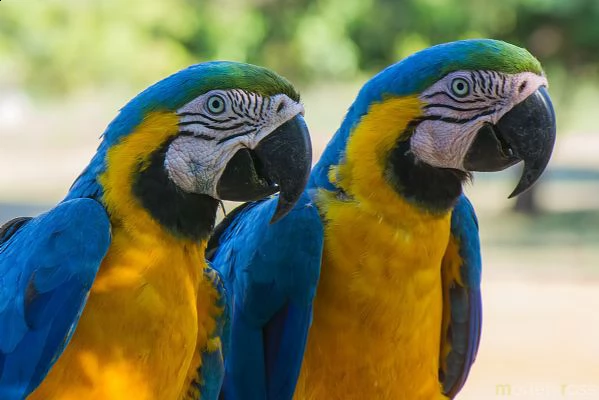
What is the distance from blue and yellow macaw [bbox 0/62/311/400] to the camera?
1.54 m

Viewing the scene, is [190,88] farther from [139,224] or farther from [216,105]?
[139,224]

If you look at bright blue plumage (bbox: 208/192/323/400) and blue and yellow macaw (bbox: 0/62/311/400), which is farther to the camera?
bright blue plumage (bbox: 208/192/323/400)

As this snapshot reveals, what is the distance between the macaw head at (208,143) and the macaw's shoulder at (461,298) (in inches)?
22.6

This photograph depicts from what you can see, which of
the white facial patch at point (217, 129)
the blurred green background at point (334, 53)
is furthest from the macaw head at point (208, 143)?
the blurred green background at point (334, 53)

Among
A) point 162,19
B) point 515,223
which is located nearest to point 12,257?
point 162,19

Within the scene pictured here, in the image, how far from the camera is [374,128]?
6.01ft

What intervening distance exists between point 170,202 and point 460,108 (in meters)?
0.58

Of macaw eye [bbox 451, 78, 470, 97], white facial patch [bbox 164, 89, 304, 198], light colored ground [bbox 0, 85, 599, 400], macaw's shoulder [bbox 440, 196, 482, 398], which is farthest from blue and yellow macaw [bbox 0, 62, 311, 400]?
light colored ground [bbox 0, 85, 599, 400]

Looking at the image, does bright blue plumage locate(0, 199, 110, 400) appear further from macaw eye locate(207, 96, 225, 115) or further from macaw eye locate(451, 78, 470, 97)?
macaw eye locate(451, 78, 470, 97)

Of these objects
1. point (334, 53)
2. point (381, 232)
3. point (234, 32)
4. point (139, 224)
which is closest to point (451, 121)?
point (381, 232)

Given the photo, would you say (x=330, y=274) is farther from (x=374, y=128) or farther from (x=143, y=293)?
(x=143, y=293)

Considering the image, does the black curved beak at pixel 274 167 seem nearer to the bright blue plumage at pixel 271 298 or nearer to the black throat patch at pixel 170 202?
the black throat patch at pixel 170 202

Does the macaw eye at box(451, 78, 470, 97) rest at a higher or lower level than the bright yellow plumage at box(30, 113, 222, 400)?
higher

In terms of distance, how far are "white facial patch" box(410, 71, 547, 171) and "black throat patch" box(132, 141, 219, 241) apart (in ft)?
1.43
